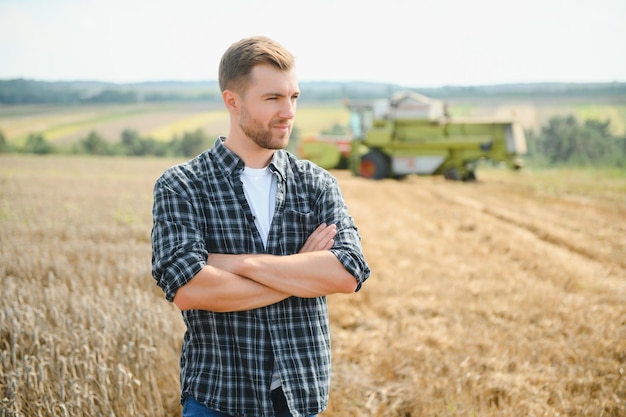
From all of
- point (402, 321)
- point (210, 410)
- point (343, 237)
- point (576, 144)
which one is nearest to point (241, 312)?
point (210, 410)

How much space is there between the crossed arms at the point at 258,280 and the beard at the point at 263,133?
411 millimetres

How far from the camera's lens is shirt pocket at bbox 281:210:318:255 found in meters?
2.28

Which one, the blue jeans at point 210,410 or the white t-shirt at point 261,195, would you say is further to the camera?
the white t-shirt at point 261,195

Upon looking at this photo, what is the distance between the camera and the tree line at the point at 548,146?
24047 millimetres

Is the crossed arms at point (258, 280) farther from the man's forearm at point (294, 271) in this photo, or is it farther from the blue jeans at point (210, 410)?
the blue jeans at point (210, 410)

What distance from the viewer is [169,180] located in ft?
7.13

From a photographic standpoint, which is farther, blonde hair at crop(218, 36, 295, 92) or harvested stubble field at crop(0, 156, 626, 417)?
harvested stubble field at crop(0, 156, 626, 417)

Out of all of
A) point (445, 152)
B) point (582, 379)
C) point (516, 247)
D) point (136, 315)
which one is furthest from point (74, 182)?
point (582, 379)

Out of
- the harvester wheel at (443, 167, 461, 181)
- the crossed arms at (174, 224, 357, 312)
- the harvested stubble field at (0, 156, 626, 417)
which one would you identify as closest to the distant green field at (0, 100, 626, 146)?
the harvester wheel at (443, 167, 461, 181)

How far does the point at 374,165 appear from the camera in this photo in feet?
62.4

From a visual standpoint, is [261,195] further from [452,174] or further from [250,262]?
[452,174]

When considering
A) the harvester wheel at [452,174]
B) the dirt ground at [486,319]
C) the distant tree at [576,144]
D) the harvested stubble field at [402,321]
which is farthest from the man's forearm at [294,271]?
the distant tree at [576,144]

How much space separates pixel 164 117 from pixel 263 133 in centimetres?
5772

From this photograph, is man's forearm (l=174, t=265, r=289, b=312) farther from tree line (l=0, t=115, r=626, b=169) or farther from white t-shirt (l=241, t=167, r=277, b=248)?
tree line (l=0, t=115, r=626, b=169)
